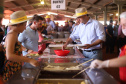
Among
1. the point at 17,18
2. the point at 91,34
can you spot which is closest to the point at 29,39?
the point at 17,18

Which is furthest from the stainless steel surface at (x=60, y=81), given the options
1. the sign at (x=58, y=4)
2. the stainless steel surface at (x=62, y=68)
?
the sign at (x=58, y=4)

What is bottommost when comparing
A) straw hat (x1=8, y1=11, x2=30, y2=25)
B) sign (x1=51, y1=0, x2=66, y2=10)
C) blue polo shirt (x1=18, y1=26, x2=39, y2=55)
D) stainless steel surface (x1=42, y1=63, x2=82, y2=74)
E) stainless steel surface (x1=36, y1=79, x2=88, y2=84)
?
stainless steel surface (x1=36, y1=79, x2=88, y2=84)

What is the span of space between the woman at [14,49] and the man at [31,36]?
34.8 inches

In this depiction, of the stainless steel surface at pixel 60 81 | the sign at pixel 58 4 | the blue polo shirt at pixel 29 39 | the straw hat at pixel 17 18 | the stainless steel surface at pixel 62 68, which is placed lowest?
Answer: the stainless steel surface at pixel 60 81

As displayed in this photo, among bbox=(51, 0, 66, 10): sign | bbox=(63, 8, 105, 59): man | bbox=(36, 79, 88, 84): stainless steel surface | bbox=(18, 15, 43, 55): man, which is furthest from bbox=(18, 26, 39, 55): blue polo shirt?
bbox=(36, 79, 88, 84): stainless steel surface

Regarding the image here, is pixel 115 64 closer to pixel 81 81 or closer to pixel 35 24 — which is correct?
pixel 81 81

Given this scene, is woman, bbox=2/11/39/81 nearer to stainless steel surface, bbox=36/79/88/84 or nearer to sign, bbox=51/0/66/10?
stainless steel surface, bbox=36/79/88/84

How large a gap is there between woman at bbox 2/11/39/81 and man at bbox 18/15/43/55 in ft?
2.90

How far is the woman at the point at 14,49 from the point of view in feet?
5.11

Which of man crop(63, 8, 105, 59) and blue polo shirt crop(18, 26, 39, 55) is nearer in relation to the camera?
man crop(63, 8, 105, 59)

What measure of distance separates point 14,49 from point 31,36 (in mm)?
1096

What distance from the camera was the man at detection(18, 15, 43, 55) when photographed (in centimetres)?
273

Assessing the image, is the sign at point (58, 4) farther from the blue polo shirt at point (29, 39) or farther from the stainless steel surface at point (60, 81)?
the stainless steel surface at point (60, 81)

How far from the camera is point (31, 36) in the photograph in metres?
2.80
